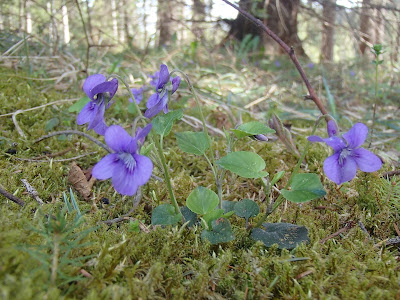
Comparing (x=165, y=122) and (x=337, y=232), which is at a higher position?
(x=165, y=122)

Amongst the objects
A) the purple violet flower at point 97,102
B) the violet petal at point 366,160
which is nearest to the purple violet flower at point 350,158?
the violet petal at point 366,160

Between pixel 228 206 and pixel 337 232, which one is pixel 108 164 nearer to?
pixel 228 206

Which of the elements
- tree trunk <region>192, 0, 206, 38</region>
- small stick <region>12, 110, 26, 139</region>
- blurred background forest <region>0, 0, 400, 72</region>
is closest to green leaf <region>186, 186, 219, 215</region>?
small stick <region>12, 110, 26, 139</region>

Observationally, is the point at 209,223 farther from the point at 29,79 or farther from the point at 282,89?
the point at 282,89

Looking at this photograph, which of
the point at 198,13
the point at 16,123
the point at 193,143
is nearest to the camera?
the point at 193,143

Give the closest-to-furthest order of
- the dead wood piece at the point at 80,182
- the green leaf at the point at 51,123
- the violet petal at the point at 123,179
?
the violet petal at the point at 123,179
the dead wood piece at the point at 80,182
the green leaf at the point at 51,123

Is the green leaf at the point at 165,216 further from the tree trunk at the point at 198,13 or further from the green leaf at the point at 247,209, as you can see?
the tree trunk at the point at 198,13

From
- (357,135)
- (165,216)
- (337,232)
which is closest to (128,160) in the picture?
(165,216)
